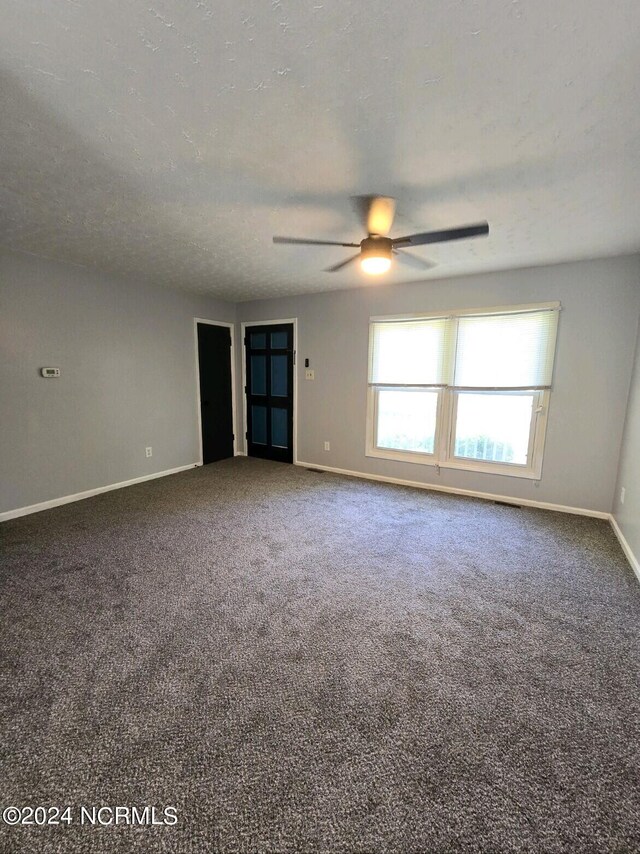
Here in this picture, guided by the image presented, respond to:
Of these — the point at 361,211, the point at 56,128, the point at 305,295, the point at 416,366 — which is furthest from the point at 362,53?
the point at 305,295

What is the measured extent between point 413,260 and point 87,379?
3.54 metres

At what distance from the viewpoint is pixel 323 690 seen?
5.18ft

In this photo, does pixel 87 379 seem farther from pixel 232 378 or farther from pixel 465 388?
pixel 465 388

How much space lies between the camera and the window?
3.55 metres

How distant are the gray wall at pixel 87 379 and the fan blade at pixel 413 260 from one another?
2.99m

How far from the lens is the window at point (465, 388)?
3.55 m

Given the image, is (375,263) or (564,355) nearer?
(375,263)

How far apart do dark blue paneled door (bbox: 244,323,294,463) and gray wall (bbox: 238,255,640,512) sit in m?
0.82

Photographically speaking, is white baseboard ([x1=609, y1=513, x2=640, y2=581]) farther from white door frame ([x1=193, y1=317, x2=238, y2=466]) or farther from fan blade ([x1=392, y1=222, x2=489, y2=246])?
white door frame ([x1=193, y1=317, x2=238, y2=466])

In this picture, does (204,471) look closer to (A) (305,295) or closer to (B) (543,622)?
(A) (305,295)

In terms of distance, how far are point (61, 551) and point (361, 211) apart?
10.9 feet

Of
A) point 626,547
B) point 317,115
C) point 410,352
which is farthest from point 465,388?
point 317,115

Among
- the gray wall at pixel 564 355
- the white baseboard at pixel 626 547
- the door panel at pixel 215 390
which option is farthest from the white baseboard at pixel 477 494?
the door panel at pixel 215 390

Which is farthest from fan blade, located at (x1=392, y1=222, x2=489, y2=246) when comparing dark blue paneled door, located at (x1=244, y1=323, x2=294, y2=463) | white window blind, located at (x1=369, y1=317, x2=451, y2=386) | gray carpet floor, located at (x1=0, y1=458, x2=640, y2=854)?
dark blue paneled door, located at (x1=244, y1=323, x2=294, y2=463)
